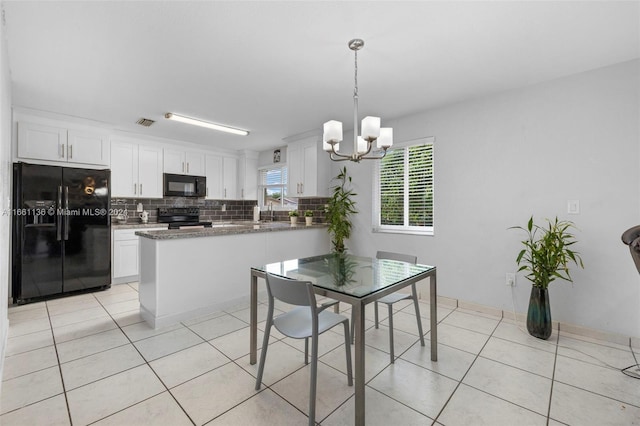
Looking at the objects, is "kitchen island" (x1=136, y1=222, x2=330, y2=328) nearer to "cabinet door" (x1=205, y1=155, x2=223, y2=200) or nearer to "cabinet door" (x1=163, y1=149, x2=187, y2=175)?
"cabinet door" (x1=163, y1=149, x2=187, y2=175)

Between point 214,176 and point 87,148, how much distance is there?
6.71 ft

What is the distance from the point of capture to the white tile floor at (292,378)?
1.60 m

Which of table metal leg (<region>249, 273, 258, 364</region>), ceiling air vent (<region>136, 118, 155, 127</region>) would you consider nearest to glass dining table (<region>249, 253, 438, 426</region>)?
table metal leg (<region>249, 273, 258, 364</region>)

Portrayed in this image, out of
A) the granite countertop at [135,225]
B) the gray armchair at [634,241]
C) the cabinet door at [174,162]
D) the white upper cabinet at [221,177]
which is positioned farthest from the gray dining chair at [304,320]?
the white upper cabinet at [221,177]

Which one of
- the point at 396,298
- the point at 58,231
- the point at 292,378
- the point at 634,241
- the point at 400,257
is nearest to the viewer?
the point at 634,241

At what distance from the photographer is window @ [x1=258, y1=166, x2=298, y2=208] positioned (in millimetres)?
5727

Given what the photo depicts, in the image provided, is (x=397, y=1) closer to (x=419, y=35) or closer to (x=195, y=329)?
(x=419, y=35)

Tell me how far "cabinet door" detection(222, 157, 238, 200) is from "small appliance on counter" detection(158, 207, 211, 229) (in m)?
0.67

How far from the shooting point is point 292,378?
1.95m

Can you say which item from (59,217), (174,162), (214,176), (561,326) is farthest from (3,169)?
(561,326)

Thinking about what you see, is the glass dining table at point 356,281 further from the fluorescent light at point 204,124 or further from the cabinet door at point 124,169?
the cabinet door at point 124,169

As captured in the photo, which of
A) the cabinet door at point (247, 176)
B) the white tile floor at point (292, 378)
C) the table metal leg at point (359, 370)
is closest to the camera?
the table metal leg at point (359, 370)

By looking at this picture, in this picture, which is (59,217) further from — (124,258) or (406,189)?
(406,189)

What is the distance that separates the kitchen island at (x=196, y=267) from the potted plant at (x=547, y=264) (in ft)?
9.13
